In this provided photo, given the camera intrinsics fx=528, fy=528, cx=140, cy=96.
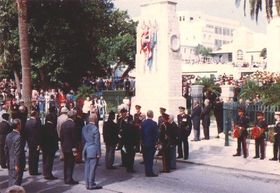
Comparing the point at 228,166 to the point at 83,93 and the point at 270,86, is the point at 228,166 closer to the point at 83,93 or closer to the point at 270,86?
the point at 270,86

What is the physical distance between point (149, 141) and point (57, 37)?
1604 centimetres

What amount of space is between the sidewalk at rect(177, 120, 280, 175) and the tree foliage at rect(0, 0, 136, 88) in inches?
460

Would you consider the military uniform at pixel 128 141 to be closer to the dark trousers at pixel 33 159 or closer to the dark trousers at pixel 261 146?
the dark trousers at pixel 33 159

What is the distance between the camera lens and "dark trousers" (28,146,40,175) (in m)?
13.2

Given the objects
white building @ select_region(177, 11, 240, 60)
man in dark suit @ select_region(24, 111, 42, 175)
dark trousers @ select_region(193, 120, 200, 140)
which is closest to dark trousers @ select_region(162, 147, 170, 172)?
man in dark suit @ select_region(24, 111, 42, 175)

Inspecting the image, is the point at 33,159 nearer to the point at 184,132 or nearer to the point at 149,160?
the point at 149,160

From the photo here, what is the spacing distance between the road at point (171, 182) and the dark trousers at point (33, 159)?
0.19 m

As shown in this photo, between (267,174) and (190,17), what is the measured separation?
16540 centimetres

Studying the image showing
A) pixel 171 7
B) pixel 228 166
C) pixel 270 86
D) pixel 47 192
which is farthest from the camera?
pixel 171 7

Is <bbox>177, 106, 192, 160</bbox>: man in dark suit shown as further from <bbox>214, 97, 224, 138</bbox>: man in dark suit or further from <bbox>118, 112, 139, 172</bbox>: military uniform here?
<bbox>214, 97, 224, 138</bbox>: man in dark suit

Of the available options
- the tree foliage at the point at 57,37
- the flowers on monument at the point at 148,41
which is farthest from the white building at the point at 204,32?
the flowers on monument at the point at 148,41

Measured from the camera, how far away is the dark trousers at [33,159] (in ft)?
43.2

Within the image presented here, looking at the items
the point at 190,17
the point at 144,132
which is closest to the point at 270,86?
the point at 144,132

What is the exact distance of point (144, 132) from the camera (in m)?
13.0
